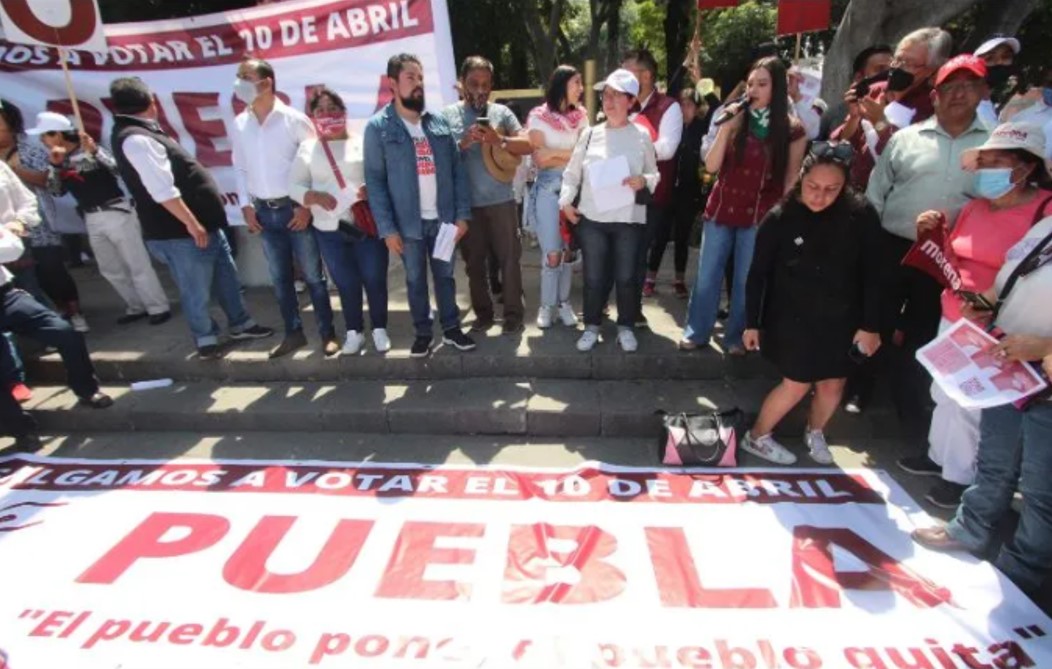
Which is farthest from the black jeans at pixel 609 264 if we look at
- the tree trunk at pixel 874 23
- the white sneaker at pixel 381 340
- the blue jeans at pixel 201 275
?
the tree trunk at pixel 874 23

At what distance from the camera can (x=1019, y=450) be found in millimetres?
2664

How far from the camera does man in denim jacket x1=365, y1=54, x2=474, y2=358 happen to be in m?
3.87

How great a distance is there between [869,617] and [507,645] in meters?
1.52

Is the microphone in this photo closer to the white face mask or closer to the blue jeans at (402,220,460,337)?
the blue jeans at (402,220,460,337)

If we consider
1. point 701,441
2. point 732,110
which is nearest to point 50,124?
point 732,110

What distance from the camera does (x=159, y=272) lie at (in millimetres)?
7020

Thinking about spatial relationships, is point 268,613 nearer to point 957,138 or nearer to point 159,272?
point 957,138

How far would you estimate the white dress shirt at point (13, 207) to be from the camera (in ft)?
12.9

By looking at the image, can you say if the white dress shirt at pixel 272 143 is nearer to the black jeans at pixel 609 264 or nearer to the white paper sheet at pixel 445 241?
the white paper sheet at pixel 445 241

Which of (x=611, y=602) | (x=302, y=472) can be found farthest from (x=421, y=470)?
(x=611, y=602)

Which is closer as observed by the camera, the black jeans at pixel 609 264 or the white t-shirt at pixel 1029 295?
the white t-shirt at pixel 1029 295

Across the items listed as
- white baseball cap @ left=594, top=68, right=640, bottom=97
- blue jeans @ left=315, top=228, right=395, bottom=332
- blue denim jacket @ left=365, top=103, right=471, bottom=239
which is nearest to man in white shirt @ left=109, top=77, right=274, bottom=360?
blue jeans @ left=315, top=228, right=395, bottom=332

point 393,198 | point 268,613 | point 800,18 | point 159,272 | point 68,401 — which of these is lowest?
point 268,613

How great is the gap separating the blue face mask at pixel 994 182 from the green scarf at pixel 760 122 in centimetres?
126
